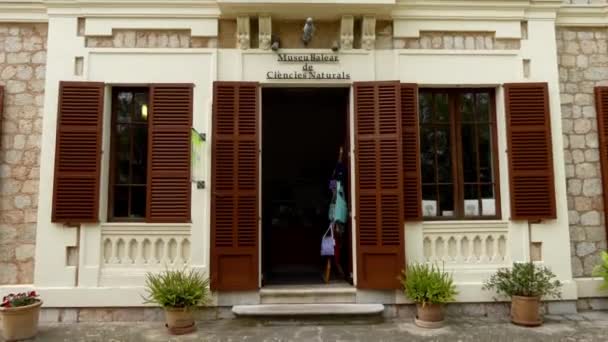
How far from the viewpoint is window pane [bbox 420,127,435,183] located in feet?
19.5

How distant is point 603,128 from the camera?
5.83 metres

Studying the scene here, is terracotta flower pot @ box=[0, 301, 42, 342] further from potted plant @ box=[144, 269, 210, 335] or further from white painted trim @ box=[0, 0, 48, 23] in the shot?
white painted trim @ box=[0, 0, 48, 23]

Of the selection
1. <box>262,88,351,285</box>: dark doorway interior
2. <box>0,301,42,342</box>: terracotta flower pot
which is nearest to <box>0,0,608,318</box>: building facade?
<box>0,301,42,342</box>: terracotta flower pot

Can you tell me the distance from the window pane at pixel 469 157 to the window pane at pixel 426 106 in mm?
532

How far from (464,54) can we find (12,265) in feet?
22.9

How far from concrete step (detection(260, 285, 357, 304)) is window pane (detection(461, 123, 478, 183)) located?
238cm

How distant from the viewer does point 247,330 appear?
5039 mm

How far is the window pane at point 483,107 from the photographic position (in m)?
6.03

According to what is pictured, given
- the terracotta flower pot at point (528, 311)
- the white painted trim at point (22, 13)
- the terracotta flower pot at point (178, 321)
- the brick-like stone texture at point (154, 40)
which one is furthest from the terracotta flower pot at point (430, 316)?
the white painted trim at point (22, 13)

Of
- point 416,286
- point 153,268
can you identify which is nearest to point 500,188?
point 416,286

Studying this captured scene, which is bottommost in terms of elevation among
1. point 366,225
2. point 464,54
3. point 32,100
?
point 366,225

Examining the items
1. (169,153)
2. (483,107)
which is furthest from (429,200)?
(169,153)

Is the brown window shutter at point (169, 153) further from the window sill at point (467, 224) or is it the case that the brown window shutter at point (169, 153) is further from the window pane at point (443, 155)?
the window pane at point (443, 155)

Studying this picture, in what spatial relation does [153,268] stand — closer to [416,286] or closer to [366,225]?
[366,225]
